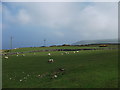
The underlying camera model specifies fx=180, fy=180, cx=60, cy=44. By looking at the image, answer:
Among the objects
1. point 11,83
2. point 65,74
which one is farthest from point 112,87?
point 11,83

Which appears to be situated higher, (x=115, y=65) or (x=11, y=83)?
(x=115, y=65)

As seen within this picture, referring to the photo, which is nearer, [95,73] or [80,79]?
[80,79]

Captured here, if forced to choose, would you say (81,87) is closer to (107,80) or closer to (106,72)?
(107,80)

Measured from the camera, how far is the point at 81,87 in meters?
17.6

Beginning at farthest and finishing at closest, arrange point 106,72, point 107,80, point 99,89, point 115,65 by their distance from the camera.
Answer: point 115,65
point 106,72
point 107,80
point 99,89

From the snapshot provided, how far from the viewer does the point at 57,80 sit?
2039 cm

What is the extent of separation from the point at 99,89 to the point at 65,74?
22.4 ft

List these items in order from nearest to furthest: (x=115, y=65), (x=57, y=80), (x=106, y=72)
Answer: (x=57, y=80) → (x=106, y=72) → (x=115, y=65)

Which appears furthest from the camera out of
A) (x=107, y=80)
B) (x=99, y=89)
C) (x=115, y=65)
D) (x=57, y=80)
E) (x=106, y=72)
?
(x=115, y=65)

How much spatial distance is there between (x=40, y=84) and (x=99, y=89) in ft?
21.4

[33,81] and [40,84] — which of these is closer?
[40,84]

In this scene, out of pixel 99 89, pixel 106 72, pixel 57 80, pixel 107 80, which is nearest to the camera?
pixel 99 89

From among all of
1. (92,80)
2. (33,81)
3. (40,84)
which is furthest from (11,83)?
(92,80)

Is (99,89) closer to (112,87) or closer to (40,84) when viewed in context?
(112,87)
